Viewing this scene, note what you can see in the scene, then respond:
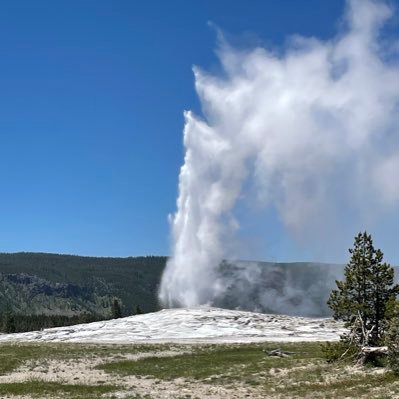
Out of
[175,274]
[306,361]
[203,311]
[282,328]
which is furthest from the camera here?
[175,274]

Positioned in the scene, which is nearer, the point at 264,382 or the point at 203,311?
the point at 264,382

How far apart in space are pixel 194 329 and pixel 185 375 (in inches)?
2102

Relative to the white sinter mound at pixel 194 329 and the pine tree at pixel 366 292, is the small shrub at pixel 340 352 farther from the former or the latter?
the white sinter mound at pixel 194 329

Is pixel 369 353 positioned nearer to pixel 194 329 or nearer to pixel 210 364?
pixel 210 364

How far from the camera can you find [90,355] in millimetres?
59844

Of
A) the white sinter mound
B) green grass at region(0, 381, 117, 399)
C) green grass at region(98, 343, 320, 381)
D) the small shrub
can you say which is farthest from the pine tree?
the white sinter mound

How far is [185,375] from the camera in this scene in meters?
45.1

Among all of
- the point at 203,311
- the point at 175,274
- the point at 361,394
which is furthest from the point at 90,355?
the point at 175,274

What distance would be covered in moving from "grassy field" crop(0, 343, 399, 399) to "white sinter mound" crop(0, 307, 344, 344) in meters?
23.7

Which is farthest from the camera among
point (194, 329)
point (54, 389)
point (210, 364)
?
point (194, 329)

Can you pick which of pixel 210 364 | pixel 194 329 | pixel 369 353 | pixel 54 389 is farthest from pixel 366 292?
pixel 194 329

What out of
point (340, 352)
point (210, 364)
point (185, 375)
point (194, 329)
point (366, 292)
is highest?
point (366, 292)

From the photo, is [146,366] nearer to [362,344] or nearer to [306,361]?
Result: [306,361]

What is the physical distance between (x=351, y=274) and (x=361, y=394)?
14.4 metres
